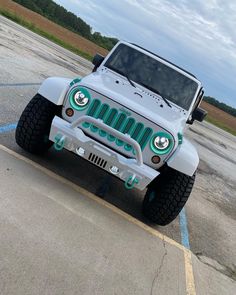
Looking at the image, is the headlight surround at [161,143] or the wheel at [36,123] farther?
the wheel at [36,123]

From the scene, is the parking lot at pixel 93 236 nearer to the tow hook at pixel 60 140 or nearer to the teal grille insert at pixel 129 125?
the tow hook at pixel 60 140

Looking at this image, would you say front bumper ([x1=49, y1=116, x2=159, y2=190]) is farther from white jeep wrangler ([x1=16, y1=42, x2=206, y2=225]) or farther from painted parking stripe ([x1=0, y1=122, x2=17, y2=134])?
painted parking stripe ([x1=0, y1=122, x2=17, y2=134])

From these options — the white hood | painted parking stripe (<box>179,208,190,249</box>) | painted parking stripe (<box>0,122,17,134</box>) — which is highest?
the white hood

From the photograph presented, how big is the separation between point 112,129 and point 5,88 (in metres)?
5.28

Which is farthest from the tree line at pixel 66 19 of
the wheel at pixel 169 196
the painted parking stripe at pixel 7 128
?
the wheel at pixel 169 196

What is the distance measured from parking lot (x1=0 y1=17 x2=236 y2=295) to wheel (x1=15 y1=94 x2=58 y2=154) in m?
0.21

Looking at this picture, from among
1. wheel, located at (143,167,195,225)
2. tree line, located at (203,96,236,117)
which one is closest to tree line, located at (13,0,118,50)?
tree line, located at (203,96,236,117)

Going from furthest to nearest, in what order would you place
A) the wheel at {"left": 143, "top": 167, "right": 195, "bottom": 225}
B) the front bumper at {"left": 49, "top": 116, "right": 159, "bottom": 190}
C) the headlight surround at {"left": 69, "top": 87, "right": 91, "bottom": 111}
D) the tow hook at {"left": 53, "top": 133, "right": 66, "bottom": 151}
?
the wheel at {"left": 143, "top": 167, "right": 195, "bottom": 225}
the headlight surround at {"left": 69, "top": 87, "right": 91, "bottom": 111}
the tow hook at {"left": 53, "top": 133, "right": 66, "bottom": 151}
the front bumper at {"left": 49, "top": 116, "right": 159, "bottom": 190}

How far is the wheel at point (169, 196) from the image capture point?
5.66 m

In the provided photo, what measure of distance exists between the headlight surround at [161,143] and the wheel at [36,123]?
1.35m

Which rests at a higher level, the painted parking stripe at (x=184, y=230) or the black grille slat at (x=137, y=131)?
the black grille slat at (x=137, y=131)

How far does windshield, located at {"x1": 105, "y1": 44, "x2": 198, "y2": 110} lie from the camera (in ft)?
22.1

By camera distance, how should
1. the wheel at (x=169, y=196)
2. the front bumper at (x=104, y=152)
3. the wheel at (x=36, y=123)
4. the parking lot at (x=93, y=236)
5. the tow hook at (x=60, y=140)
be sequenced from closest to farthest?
the parking lot at (x=93, y=236)
the front bumper at (x=104, y=152)
the tow hook at (x=60, y=140)
the wheel at (x=169, y=196)
the wheel at (x=36, y=123)

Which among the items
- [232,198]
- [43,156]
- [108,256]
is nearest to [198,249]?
[108,256]
